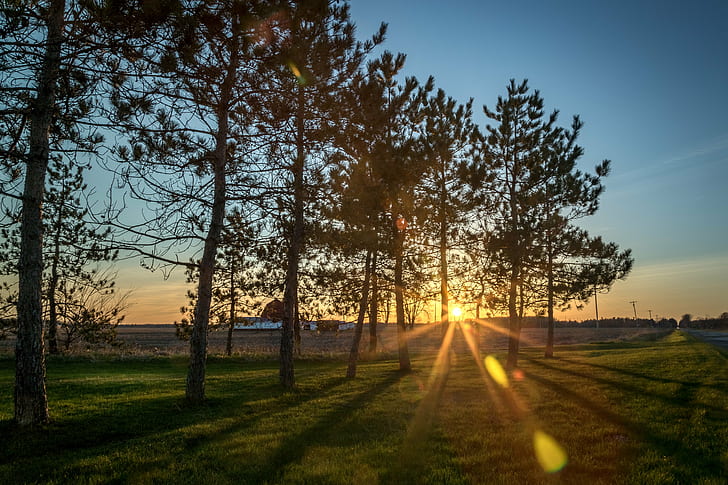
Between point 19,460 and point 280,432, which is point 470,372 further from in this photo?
point 19,460

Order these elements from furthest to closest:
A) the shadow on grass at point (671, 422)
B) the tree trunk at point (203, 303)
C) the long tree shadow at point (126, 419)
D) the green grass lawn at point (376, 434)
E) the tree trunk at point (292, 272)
A: the tree trunk at point (292, 272) → the tree trunk at point (203, 303) → the long tree shadow at point (126, 419) → the shadow on grass at point (671, 422) → the green grass lawn at point (376, 434)

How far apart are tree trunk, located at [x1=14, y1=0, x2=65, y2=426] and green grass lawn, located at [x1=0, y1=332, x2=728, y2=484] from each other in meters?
0.58

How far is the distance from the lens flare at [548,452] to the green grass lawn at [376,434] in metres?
0.06

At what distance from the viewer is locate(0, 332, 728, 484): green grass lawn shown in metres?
5.16

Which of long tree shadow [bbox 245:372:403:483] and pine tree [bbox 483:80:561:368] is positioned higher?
pine tree [bbox 483:80:561:368]

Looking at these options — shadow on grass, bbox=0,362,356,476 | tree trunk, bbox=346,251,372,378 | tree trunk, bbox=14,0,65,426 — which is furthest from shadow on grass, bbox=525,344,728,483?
tree trunk, bbox=14,0,65,426

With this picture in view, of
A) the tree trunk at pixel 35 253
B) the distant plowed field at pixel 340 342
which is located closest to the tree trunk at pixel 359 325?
the distant plowed field at pixel 340 342

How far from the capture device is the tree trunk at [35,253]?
22.7ft

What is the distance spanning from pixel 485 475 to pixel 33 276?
309 inches

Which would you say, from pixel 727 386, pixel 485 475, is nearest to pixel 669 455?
pixel 485 475

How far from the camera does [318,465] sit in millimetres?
5441

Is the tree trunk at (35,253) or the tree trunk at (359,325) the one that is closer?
the tree trunk at (35,253)

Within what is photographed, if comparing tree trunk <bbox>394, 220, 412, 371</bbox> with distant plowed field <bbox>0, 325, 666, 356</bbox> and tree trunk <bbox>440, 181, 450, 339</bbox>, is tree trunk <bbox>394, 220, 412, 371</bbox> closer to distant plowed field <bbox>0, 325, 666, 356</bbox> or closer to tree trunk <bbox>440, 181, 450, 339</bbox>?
tree trunk <bbox>440, 181, 450, 339</bbox>

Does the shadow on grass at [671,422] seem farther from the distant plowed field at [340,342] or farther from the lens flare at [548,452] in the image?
the distant plowed field at [340,342]
